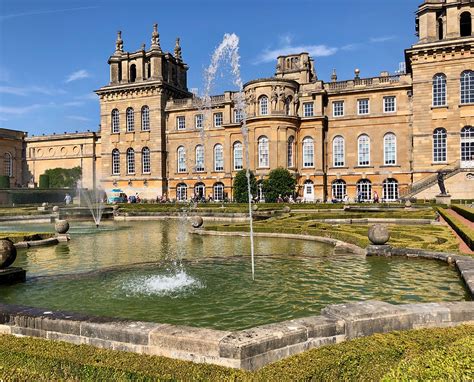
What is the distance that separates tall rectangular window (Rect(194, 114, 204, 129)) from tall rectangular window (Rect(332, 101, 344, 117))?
632 inches

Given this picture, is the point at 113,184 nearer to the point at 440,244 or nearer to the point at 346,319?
the point at 440,244

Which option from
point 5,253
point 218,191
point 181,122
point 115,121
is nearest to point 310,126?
point 218,191

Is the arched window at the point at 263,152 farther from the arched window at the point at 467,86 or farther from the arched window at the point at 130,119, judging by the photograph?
the arched window at the point at 467,86

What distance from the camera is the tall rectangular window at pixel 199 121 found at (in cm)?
5162

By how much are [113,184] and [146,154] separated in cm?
643

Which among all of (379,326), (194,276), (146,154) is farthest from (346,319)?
(146,154)

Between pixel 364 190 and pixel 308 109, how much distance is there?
10841mm

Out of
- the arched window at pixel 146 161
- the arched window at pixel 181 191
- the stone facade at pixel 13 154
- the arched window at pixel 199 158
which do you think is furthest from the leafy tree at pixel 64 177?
the arched window at pixel 199 158

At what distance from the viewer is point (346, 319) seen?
5715mm

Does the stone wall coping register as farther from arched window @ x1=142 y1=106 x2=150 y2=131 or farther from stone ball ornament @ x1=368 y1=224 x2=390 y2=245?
arched window @ x1=142 y1=106 x2=150 y2=131

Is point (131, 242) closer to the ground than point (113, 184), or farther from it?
closer to the ground

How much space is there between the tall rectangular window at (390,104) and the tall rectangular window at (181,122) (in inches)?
934

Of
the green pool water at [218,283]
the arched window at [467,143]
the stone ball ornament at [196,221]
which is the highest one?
the arched window at [467,143]

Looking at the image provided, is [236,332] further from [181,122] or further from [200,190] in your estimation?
[181,122]
